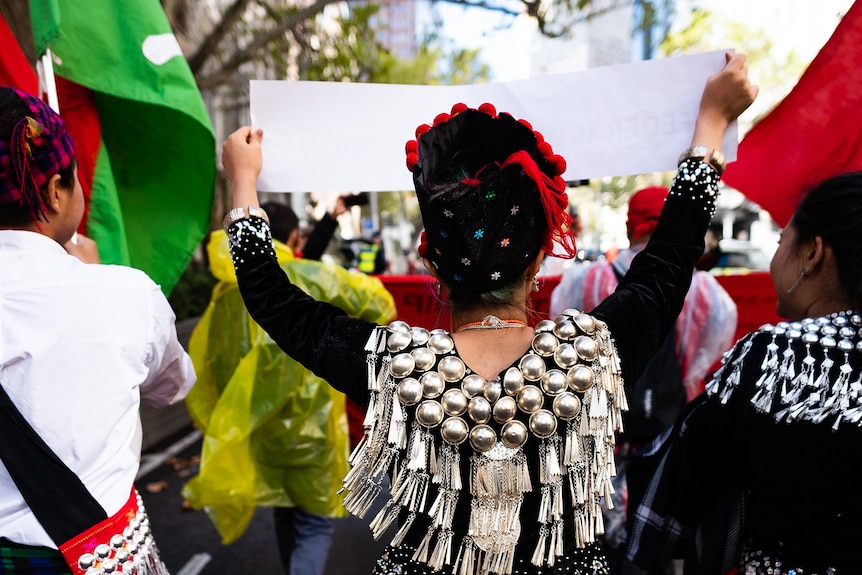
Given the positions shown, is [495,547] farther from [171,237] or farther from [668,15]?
[668,15]

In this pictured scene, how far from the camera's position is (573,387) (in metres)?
1.17

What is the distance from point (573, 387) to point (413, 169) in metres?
0.53

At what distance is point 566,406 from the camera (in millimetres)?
1159

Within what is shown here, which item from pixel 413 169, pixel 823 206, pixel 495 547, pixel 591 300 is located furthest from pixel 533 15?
pixel 495 547

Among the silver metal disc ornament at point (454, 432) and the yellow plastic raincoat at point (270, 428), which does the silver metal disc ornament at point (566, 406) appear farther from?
the yellow plastic raincoat at point (270, 428)

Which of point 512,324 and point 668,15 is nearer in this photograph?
point 512,324

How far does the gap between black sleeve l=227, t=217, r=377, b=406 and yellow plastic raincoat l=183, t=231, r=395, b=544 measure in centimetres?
157

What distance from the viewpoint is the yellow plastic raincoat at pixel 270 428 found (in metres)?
2.82

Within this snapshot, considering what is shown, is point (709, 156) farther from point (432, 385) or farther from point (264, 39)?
point (264, 39)

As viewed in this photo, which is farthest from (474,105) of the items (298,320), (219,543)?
(219,543)

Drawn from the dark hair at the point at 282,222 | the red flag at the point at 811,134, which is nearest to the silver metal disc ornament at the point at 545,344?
the red flag at the point at 811,134

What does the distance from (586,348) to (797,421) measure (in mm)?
636

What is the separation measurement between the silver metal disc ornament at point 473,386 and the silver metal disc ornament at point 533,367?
81 mm

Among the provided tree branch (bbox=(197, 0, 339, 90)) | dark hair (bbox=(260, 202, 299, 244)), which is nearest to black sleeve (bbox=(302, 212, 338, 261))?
dark hair (bbox=(260, 202, 299, 244))
